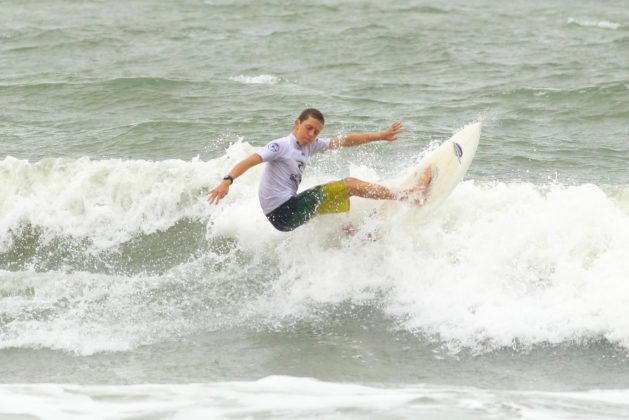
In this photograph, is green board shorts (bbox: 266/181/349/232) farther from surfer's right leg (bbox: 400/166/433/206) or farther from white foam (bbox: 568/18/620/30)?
white foam (bbox: 568/18/620/30)

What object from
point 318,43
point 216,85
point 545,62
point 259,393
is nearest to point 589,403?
point 259,393

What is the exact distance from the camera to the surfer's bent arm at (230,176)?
26.5 feet

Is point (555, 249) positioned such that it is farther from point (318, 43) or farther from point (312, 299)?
point (318, 43)

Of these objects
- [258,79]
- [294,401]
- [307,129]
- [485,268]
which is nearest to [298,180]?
[307,129]

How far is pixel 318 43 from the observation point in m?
20.9

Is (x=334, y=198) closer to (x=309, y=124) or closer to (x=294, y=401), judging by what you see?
(x=309, y=124)

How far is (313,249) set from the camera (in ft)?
31.4

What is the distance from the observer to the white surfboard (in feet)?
31.6

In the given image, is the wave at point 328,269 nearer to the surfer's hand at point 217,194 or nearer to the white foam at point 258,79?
the surfer's hand at point 217,194

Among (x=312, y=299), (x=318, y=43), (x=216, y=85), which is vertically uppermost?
(x=318, y=43)

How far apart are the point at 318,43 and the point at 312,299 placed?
12.5 m

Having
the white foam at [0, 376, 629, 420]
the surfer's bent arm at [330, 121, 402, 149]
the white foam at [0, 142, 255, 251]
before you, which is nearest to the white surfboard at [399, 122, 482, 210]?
the surfer's bent arm at [330, 121, 402, 149]

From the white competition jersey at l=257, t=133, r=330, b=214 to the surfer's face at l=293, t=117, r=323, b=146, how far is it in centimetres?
10

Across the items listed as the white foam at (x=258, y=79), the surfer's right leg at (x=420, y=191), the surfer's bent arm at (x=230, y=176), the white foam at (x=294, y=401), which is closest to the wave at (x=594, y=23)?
the white foam at (x=258, y=79)
